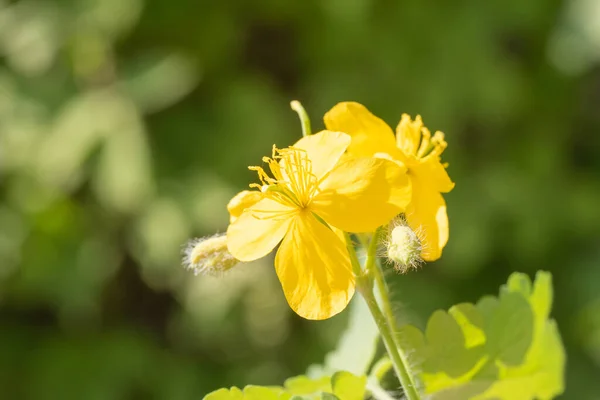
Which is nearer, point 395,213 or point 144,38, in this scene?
point 395,213

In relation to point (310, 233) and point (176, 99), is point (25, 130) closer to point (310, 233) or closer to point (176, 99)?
point (176, 99)

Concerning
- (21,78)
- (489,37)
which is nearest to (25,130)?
(21,78)

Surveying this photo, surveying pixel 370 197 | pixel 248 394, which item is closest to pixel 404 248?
pixel 370 197

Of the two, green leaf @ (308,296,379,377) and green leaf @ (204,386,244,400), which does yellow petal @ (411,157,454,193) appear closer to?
green leaf @ (308,296,379,377)

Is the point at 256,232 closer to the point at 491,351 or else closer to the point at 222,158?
the point at 491,351

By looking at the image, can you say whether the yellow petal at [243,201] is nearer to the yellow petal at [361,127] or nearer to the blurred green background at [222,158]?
the yellow petal at [361,127]

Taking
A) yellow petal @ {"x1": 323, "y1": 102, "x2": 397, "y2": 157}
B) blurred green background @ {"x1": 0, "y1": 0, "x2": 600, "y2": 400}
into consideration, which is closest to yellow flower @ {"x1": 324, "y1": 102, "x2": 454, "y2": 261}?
yellow petal @ {"x1": 323, "y1": 102, "x2": 397, "y2": 157}
